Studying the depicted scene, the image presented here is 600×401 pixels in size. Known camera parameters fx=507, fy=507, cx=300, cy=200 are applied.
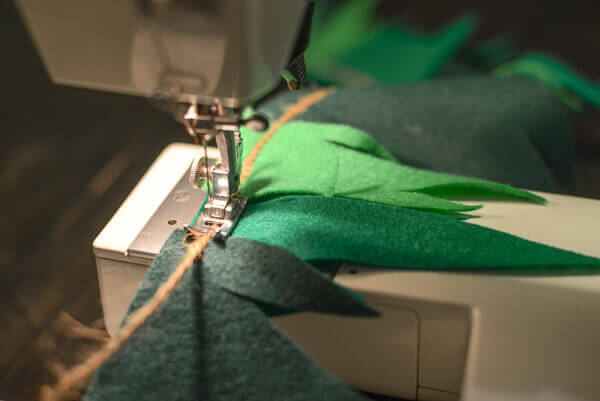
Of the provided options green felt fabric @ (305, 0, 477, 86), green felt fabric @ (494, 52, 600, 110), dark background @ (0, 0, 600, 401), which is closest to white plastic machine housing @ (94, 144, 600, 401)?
dark background @ (0, 0, 600, 401)

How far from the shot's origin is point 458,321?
587 millimetres

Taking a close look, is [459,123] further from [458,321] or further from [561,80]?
[458,321]

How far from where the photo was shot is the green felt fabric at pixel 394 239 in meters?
0.61

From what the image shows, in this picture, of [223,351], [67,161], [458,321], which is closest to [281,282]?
[223,351]

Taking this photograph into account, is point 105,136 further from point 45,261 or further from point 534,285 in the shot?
point 534,285

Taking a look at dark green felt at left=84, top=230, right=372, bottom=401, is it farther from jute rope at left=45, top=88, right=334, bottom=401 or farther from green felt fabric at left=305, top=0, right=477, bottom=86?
green felt fabric at left=305, top=0, right=477, bottom=86

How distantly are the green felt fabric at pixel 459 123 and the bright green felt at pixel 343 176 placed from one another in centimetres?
19

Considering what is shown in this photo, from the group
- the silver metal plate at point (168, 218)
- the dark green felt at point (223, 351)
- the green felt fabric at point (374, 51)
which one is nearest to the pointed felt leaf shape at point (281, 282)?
the dark green felt at point (223, 351)

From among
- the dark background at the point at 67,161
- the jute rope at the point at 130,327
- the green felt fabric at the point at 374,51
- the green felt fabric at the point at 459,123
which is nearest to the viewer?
the jute rope at the point at 130,327

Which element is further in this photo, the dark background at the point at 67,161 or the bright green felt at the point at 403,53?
the bright green felt at the point at 403,53

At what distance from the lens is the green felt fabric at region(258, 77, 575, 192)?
1053mm

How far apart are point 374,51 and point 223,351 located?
1072 mm

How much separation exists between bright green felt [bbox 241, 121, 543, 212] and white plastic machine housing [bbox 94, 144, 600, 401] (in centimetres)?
6

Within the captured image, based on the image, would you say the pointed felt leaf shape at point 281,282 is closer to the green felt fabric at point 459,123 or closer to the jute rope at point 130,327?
the jute rope at point 130,327
